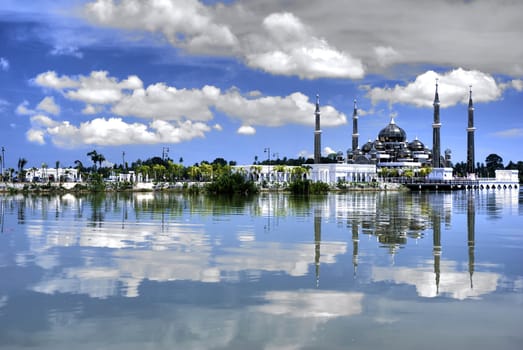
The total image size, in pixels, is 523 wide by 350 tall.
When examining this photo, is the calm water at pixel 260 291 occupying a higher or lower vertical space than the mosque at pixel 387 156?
lower

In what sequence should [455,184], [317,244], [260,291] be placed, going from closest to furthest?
1. [260,291]
2. [317,244]
3. [455,184]

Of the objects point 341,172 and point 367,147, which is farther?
point 367,147

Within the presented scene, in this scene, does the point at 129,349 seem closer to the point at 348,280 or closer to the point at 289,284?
the point at 289,284

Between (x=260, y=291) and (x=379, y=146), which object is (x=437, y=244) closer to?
(x=260, y=291)

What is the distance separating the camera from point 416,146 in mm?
164125

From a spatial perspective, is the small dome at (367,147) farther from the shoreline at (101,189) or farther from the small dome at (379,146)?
the shoreline at (101,189)

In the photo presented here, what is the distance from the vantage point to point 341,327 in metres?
10.7

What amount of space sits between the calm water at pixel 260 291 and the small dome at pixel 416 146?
14312cm

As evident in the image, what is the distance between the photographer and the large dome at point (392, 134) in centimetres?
16300

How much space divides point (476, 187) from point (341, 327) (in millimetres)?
133617

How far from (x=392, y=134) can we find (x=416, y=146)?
729cm

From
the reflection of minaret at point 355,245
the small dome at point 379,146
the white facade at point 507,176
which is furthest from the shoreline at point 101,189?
the small dome at point 379,146

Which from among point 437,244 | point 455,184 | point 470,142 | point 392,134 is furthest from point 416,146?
point 437,244

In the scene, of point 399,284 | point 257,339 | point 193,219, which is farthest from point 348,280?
point 193,219
